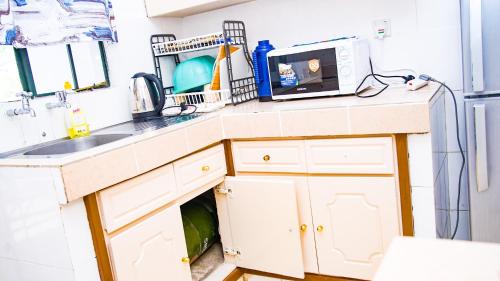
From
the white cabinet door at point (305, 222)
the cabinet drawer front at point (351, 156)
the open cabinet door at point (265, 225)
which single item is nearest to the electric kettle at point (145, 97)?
the open cabinet door at point (265, 225)

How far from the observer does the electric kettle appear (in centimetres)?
203

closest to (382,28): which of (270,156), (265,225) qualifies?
(270,156)

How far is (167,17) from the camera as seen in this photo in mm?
2533

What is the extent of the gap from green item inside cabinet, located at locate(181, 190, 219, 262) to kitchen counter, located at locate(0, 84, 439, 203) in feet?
1.56

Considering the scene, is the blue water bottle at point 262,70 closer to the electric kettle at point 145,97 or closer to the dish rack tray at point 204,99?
the dish rack tray at point 204,99

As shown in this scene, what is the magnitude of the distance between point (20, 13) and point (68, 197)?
2.97 ft

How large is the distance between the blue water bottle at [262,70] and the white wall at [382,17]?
174 millimetres

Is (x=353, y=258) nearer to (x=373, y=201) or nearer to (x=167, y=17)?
(x=373, y=201)

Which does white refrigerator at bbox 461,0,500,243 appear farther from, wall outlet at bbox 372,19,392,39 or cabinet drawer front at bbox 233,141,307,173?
cabinet drawer front at bbox 233,141,307,173

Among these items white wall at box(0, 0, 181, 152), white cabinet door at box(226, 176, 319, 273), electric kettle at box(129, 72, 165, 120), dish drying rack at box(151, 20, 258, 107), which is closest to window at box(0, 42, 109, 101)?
white wall at box(0, 0, 181, 152)

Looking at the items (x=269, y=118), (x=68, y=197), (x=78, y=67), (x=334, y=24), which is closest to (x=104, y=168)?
(x=68, y=197)

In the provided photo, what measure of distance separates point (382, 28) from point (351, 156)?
0.73 m

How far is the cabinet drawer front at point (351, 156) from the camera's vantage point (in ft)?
5.37

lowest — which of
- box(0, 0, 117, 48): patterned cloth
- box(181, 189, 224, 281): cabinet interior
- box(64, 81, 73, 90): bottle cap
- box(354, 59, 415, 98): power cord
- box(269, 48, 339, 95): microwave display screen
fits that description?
box(181, 189, 224, 281): cabinet interior
